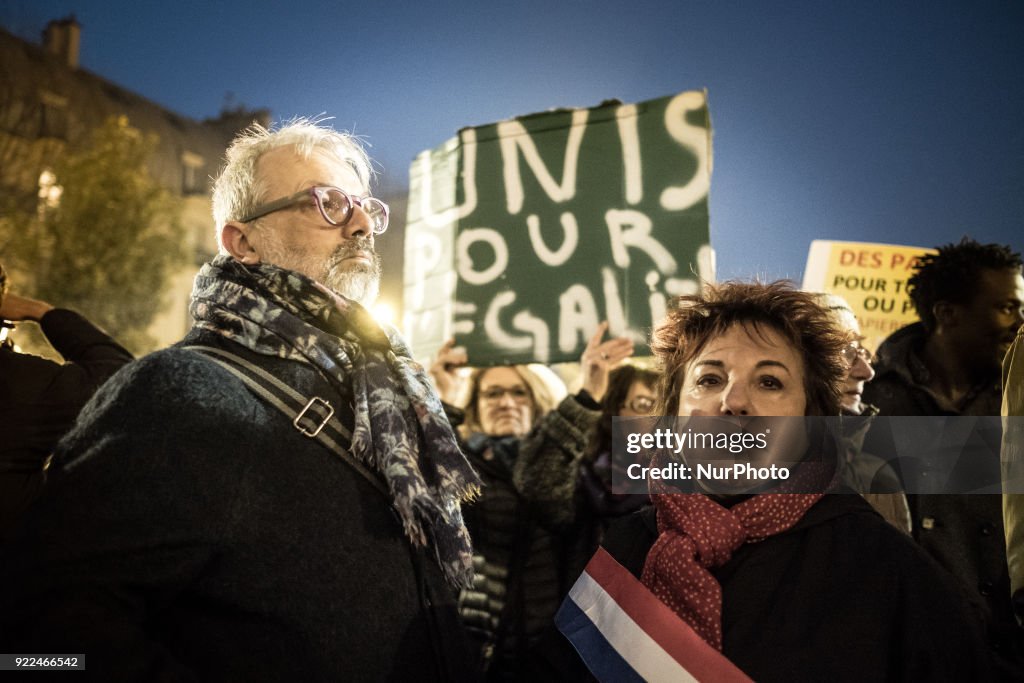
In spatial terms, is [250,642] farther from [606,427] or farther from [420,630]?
[606,427]

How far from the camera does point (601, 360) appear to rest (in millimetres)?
3637

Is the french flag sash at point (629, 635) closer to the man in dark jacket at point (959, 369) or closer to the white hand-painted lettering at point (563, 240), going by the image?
the man in dark jacket at point (959, 369)

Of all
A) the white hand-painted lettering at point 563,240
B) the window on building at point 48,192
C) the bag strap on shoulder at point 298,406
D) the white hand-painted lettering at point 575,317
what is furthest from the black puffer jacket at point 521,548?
the window on building at point 48,192

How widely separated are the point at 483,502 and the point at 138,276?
1721 centimetres

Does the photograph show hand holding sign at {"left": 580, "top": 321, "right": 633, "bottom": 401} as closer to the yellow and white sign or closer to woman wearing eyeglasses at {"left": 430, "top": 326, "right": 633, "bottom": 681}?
woman wearing eyeglasses at {"left": 430, "top": 326, "right": 633, "bottom": 681}

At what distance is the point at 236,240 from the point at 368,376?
2.27 ft

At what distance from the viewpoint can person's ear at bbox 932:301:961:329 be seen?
348cm

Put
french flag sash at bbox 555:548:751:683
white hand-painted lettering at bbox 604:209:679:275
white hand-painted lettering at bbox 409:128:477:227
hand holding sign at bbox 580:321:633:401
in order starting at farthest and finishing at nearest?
1. white hand-painted lettering at bbox 409:128:477:227
2. white hand-painted lettering at bbox 604:209:679:275
3. hand holding sign at bbox 580:321:633:401
4. french flag sash at bbox 555:548:751:683

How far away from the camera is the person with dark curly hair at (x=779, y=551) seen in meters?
1.71

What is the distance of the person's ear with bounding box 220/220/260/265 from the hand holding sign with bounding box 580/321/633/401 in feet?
5.50

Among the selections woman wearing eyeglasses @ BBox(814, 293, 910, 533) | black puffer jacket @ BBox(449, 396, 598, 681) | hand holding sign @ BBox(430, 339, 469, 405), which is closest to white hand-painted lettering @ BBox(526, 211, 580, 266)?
hand holding sign @ BBox(430, 339, 469, 405)

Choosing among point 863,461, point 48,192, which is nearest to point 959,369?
point 863,461

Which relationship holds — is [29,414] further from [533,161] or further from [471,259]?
[533,161]

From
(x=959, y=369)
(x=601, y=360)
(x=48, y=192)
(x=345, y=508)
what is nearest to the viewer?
(x=345, y=508)
